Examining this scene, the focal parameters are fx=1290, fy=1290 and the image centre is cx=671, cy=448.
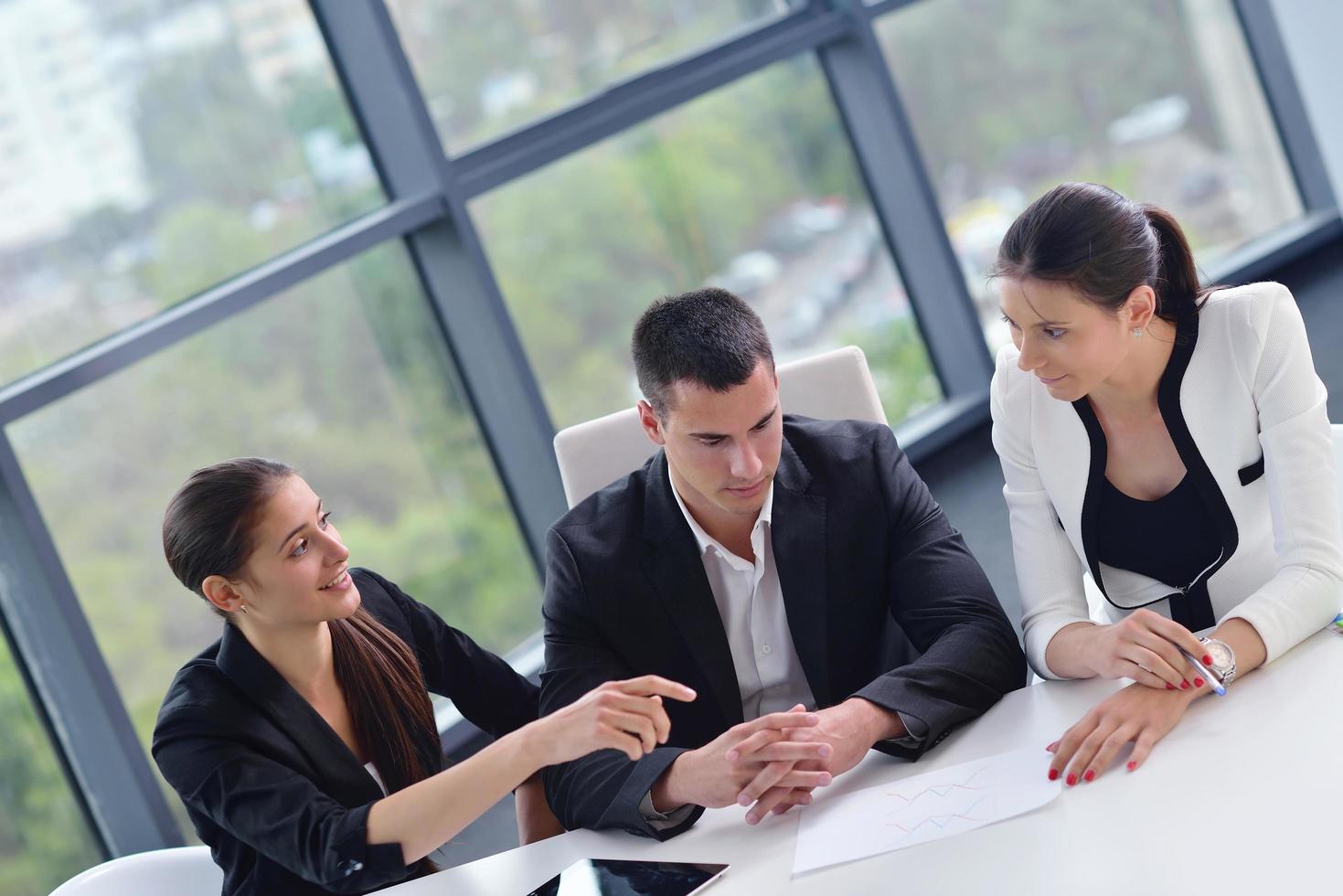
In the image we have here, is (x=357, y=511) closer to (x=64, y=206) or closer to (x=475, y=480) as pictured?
(x=475, y=480)

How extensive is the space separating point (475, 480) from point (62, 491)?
112 centimetres

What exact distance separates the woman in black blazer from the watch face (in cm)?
62

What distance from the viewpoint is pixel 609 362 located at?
13.3 feet

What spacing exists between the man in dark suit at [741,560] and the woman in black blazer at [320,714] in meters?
0.21

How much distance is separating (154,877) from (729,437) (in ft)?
3.55

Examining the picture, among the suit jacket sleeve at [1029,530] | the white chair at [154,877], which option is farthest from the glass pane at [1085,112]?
the white chair at [154,877]

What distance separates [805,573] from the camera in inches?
78.2

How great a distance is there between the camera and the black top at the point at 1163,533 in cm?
188

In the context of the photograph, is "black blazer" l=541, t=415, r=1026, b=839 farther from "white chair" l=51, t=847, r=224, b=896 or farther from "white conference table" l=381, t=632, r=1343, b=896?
"white chair" l=51, t=847, r=224, b=896

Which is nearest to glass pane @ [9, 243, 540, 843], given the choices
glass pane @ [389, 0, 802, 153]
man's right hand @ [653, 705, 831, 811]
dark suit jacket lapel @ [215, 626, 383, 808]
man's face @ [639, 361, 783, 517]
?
glass pane @ [389, 0, 802, 153]

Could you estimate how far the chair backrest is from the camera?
2270 mm

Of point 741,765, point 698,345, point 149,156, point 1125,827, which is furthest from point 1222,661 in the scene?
point 149,156

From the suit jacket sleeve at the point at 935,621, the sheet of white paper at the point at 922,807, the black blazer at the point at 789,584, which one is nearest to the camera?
the sheet of white paper at the point at 922,807

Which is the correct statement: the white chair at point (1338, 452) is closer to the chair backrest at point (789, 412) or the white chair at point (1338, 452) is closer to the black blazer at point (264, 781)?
the chair backrest at point (789, 412)
